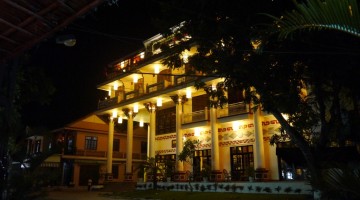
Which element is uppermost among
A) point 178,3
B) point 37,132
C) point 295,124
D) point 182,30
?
point 178,3

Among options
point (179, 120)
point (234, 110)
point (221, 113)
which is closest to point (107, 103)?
point (179, 120)

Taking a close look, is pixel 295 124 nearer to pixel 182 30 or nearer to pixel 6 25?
pixel 182 30

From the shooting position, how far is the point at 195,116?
74.2ft

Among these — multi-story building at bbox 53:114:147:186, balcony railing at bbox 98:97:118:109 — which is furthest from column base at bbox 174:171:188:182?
multi-story building at bbox 53:114:147:186

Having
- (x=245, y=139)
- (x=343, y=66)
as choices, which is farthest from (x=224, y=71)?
(x=245, y=139)

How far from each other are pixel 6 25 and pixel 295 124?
350 inches

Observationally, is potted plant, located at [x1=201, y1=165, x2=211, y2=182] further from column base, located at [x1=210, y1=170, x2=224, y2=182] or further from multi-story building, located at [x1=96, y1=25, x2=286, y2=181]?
multi-story building, located at [x1=96, y1=25, x2=286, y2=181]

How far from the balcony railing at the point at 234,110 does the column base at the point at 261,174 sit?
3.64 meters

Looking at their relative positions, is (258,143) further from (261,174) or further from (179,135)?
(179,135)

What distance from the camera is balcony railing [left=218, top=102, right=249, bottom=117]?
772 inches

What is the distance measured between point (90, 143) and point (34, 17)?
101ft

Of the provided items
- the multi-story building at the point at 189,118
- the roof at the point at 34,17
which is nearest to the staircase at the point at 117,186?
the multi-story building at the point at 189,118

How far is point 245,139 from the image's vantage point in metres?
20.3

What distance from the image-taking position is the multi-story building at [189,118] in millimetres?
19141
